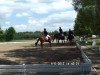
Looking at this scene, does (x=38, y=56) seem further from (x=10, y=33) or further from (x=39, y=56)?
(x=10, y=33)

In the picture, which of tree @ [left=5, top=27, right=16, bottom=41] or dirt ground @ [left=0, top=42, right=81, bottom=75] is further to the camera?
tree @ [left=5, top=27, right=16, bottom=41]

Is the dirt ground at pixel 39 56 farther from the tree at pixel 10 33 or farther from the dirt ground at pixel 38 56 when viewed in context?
the tree at pixel 10 33

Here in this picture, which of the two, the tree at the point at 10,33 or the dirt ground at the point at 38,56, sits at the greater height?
the tree at the point at 10,33

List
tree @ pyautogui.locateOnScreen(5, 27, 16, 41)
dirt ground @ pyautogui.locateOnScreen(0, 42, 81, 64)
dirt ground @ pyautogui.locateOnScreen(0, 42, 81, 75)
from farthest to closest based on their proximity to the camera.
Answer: tree @ pyautogui.locateOnScreen(5, 27, 16, 41) < dirt ground @ pyautogui.locateOnScreen(0, 42, 81, 64) < dirt ground @ pyautogui.locateOnScreen(0, 42, 81, 75)

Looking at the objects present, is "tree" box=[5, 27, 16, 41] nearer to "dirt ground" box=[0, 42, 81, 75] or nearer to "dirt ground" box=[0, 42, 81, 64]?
"dirt ground" box=[0, 42, 81, 64]

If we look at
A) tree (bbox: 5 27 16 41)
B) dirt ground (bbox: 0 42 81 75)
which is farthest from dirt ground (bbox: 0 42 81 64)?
tree (bbox: 5 27 16 41)

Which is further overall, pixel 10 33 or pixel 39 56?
pixel 10 33

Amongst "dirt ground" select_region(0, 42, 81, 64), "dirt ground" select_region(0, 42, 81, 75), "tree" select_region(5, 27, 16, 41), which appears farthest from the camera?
"tree" select_region(5, 27, 16, 41)

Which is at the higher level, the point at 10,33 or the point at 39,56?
the point at 10,33

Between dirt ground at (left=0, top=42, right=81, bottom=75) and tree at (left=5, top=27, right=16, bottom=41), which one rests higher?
tree at (left=5, top=27, right=16, bottom=41)

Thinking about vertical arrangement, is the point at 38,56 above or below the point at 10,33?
below

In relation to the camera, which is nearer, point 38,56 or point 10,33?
point 38,56

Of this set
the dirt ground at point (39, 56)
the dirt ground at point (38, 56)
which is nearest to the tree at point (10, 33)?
the dirt ground at point (38, 56)

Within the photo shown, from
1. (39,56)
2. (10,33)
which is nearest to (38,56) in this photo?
(39,56)
